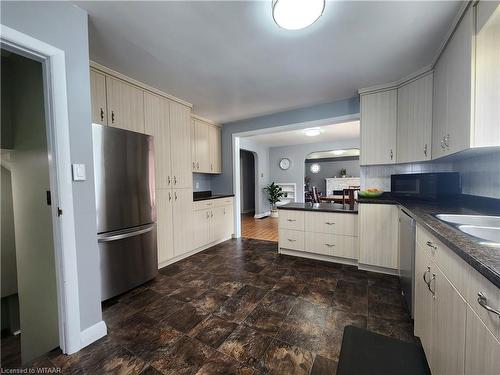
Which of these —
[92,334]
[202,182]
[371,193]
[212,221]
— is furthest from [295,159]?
[92,334]

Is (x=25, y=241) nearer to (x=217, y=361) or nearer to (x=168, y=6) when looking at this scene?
(x=217, y=361)

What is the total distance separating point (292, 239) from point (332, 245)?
57 cm

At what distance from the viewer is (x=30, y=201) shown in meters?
1.85

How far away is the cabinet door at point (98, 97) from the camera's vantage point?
2119 mm

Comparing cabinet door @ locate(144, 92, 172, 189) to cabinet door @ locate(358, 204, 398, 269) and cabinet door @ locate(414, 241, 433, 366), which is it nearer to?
cabinet door @ locate(358, 204, 398, 269)

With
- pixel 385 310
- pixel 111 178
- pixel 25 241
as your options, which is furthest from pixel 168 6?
pixel 385 310

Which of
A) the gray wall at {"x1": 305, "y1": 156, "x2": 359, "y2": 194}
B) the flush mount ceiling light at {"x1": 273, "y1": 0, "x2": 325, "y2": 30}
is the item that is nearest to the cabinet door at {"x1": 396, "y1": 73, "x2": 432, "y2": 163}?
the flush mount ceiling light at {"x1": 273, "y1": 0, "x2": 325, "y2": 30}

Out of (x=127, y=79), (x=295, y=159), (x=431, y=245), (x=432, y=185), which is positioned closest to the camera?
(x=431, y=245)

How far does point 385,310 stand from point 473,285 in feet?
4.68

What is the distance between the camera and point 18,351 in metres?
2.09

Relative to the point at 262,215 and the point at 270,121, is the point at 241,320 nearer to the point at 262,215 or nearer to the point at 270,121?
the point at 270,121

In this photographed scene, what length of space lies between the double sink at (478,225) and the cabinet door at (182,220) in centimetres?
282

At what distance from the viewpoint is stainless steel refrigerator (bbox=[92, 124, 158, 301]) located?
1909 millimetres

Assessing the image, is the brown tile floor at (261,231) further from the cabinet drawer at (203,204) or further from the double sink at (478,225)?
the double sink at (478,225)
